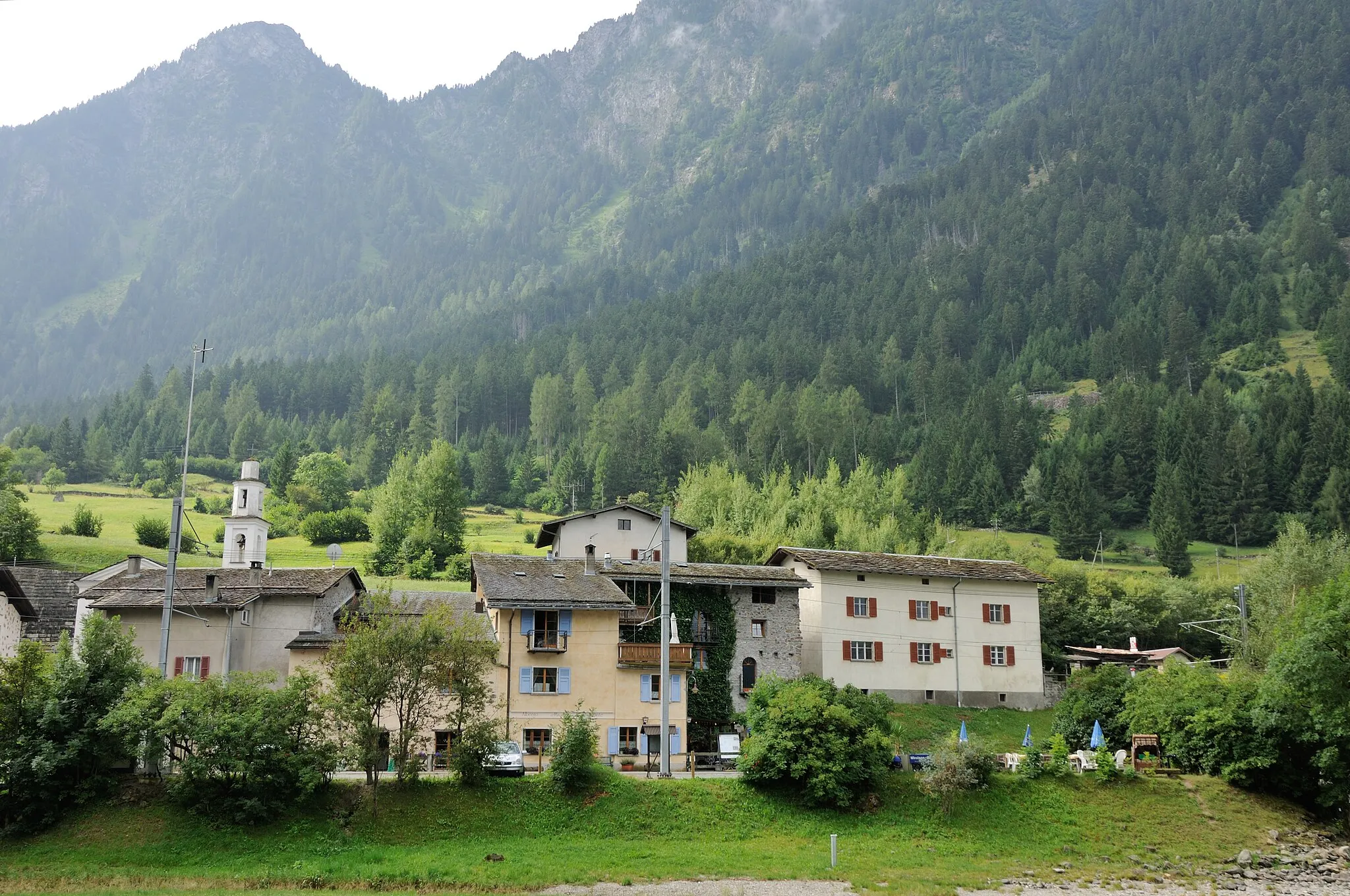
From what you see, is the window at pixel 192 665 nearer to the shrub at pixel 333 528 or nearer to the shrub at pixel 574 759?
the shrub at pixel 574 759

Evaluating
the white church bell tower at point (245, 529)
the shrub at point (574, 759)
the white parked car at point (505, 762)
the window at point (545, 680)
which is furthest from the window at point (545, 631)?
the white church bell tower at point (245, 529)

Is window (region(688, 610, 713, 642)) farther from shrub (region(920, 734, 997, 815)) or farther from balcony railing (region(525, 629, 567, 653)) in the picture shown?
shrub (region(920, 734, 997, 815))

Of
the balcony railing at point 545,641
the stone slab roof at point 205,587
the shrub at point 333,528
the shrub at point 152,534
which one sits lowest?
the balcony railing at point 545,641

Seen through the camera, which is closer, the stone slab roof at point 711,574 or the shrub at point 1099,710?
the shrub at point 1099,710

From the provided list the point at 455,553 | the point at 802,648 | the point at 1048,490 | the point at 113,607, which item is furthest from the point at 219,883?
the point at 1048,490

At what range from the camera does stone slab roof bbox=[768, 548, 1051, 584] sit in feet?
224

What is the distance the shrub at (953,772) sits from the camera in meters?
46.5

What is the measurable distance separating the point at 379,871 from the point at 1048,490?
406ft

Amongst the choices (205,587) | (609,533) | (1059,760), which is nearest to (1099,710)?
(1059,760)

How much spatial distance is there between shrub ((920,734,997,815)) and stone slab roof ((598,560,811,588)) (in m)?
16.9

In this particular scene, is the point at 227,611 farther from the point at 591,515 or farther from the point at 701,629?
the point at 591,515

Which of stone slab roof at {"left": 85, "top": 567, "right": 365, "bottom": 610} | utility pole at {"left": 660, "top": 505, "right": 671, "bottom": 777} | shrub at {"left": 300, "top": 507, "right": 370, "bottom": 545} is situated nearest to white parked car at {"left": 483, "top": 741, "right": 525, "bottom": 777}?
utility pole at {"left": 660, "top": 505, "right": 671, "bottom": 777}

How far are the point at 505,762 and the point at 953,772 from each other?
62.7 feet

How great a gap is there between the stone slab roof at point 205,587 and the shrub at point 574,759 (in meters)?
18.4
